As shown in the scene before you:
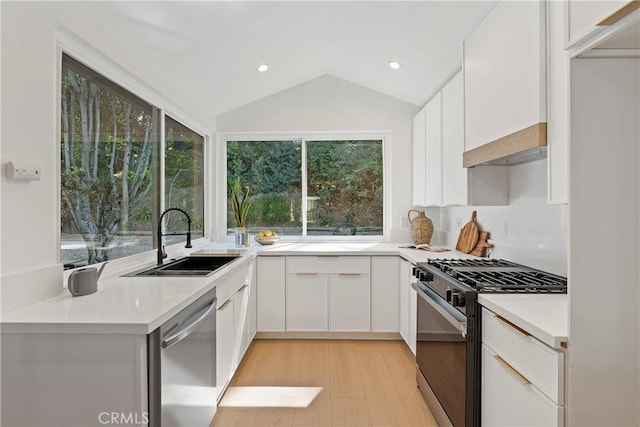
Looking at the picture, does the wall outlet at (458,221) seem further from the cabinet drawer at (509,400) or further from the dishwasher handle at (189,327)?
the dishwasher handle at (189,327)

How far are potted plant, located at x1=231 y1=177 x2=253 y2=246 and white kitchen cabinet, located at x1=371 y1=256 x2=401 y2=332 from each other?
4.50 ft

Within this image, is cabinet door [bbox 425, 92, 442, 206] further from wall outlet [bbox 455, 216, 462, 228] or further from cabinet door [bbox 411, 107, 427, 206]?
wall outlet [bbox 455, 216, 462, 228]

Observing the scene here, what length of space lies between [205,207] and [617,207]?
142 inches

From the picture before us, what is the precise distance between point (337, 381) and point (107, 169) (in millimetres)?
2109

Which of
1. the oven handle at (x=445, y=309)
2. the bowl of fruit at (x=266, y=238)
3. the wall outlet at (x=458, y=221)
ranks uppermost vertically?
the wall outlet at (x=458, y=221)

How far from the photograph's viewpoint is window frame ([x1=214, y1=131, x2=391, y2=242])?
408 cm

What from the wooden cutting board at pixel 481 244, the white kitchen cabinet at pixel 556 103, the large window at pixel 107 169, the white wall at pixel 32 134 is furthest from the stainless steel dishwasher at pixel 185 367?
the wooden cutting board at pixel 481 244

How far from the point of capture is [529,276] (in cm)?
189

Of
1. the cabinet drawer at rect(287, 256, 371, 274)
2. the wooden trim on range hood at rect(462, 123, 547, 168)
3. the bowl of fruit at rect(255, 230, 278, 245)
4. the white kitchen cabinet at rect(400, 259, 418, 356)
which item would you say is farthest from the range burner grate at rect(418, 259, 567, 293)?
the bowl of fruit at rect(255, 230, 278, 245)

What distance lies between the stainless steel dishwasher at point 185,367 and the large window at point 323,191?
2.17 meters

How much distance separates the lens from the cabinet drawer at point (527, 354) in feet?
3.65

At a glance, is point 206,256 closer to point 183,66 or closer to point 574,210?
point 183,66

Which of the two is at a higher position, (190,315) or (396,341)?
(190,315)

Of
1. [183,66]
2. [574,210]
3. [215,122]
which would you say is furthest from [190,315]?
[215,122]
